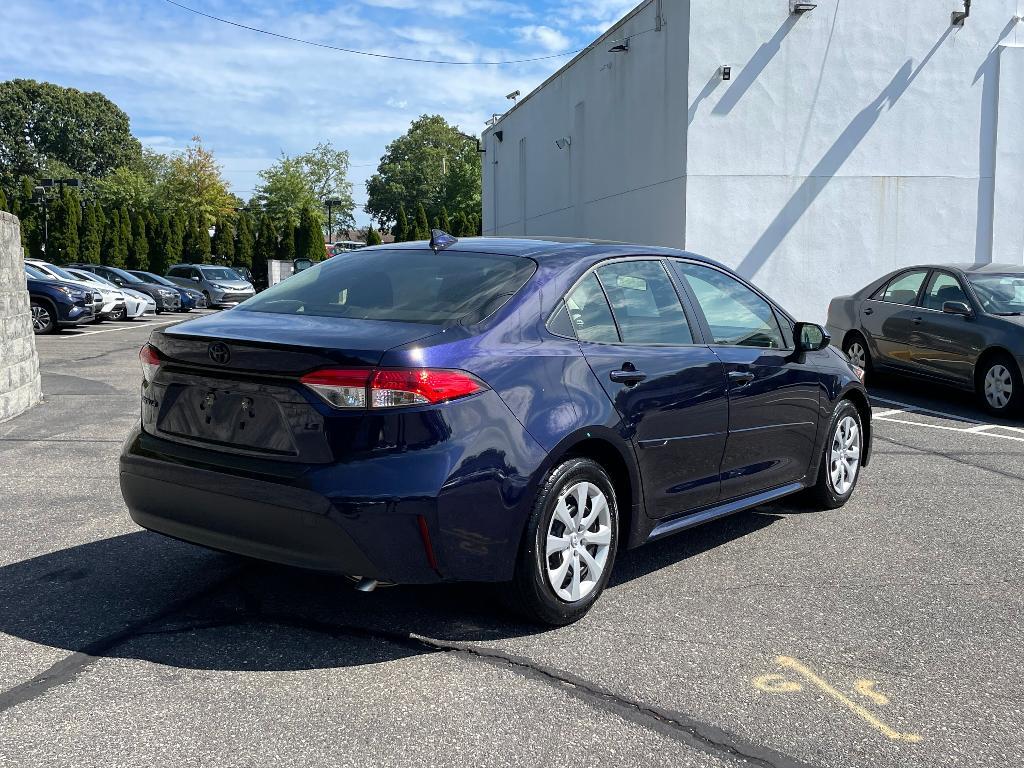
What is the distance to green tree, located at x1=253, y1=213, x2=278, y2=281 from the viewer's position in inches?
1965

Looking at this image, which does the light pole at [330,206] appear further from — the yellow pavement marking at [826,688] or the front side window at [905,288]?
the yellow pavement marking at [826,688]

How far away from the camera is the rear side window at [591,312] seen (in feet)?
14.2

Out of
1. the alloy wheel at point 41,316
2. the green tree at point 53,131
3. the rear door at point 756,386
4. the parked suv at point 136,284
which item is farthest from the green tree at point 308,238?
the green tree at point 53,131

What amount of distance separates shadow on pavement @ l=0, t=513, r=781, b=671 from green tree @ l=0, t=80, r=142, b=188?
101315mm

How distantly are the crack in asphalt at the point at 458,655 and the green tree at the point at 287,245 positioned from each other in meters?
47.3

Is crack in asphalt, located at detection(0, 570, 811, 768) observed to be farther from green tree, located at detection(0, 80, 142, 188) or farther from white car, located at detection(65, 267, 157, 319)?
green tree, located at detection(0, 80, 142, 188)

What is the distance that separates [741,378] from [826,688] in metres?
1.86

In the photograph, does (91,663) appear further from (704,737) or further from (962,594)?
(962,594)

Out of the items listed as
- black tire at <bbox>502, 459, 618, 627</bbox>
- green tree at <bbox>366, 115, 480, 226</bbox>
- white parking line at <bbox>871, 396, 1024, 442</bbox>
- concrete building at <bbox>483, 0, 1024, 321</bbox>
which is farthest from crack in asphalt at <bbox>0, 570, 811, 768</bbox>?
green tree at <bbox>366, 115, 480, 226</bbox>

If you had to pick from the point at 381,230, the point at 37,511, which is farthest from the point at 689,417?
the point at 381,230

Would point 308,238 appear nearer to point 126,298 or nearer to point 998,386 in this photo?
point 126,298

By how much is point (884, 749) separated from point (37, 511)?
4.70m

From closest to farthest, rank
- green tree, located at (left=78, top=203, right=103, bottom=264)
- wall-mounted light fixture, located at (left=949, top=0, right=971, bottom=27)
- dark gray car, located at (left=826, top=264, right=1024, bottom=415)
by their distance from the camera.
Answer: dark gray car, located at (left=826, top=264, right=1024, bottom=415), wall-mounted light fixture, located at (left=949, top=0, right=971, bottom=27), green tree, located at (left=78, top=203, right=103, bottom=264)

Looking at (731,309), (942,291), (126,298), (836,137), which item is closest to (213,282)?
(126,298)
